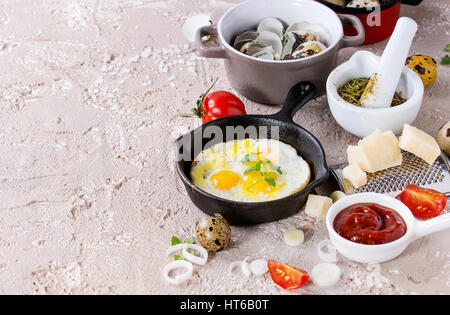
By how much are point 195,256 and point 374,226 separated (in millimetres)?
704

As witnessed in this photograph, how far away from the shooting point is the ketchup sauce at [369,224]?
2.24m

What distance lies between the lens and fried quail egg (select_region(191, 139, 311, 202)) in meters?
2.45

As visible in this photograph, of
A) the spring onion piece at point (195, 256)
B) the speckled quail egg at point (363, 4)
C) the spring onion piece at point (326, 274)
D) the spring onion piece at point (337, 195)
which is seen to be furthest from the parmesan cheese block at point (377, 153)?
the speckled quail egg at point (363, 4)

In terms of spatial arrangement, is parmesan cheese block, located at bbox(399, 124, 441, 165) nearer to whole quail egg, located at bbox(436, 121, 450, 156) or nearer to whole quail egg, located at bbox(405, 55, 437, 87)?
whole quail egg, located at bbox(436, 121, 450, 156)

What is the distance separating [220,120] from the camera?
2.73 m

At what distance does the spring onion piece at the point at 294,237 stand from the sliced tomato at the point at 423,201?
0.46 meters

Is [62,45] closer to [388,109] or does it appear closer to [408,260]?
[388,109]

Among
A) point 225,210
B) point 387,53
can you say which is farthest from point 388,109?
point 225,210

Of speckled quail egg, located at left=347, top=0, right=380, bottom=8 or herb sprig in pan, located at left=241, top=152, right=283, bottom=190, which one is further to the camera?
speckled quail egg, located at left=347, top=0, right=380, bottom=8

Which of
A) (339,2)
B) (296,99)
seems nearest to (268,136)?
(296,99)

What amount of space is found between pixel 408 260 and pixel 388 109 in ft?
2.38

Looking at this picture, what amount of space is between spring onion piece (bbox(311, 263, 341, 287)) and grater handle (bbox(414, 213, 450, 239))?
1.11 ft

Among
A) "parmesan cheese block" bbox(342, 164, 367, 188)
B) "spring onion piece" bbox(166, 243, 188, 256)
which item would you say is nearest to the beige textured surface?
"spring onion piece" bbox(166, 243, 188, 256)

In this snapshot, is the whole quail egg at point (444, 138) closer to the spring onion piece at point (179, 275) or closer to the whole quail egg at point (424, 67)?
the whole quail egg at point (424, 67)
